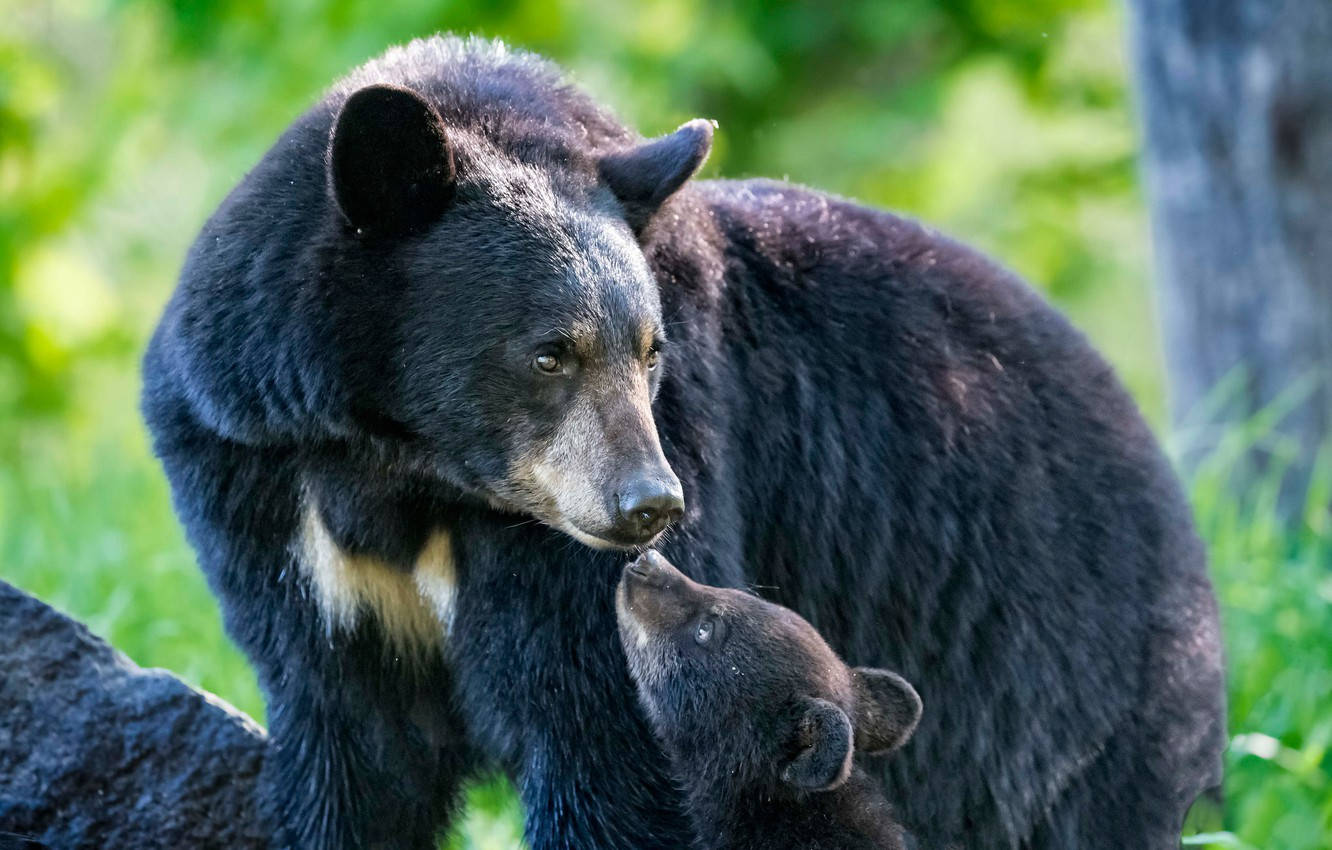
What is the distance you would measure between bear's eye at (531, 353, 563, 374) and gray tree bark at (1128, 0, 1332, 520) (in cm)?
427

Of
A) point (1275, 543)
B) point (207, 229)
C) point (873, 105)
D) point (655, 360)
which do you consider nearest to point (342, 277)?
point (207, 229)

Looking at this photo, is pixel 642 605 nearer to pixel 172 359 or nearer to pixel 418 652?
pixel 418 652

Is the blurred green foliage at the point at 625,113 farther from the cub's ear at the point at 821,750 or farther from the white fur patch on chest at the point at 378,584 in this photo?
the cub's ear at the point at 821,750

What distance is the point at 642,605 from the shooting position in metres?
3.34

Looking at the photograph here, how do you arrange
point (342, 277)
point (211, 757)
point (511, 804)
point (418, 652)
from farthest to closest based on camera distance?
point (511, 804)
point (211, 757)
point (418, 652)
point (342, 277)

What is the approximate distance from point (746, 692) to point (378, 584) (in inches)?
33.3

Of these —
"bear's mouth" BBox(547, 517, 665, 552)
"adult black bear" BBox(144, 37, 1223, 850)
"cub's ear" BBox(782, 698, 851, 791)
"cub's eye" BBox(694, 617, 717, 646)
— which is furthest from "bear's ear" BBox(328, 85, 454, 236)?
"cub's ear" BBox(782, 698, 851, 791)

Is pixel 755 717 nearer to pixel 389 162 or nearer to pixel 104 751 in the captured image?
pixel 389 162

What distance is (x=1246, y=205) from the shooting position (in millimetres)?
6734

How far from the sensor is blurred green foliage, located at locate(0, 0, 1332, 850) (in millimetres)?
10203

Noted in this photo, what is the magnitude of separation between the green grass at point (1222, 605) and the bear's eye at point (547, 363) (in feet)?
4.40

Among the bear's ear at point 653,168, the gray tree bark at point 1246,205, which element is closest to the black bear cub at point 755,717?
the bear's ear at point 653,168

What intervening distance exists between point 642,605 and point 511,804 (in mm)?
1330

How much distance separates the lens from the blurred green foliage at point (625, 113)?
10203 millimetres
